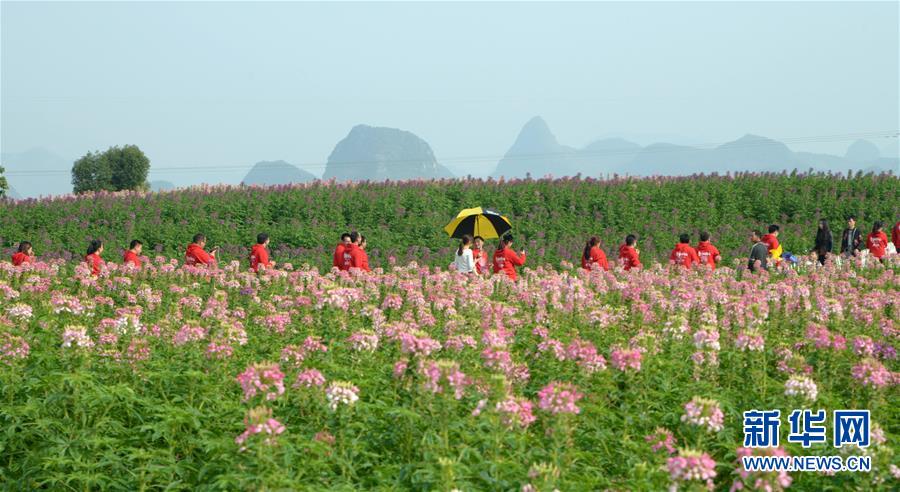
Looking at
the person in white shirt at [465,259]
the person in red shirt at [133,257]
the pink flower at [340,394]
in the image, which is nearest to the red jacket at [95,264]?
the person in red shirt at [133,257]

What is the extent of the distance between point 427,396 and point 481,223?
16.1 m

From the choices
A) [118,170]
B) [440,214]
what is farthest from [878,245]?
[118,170]

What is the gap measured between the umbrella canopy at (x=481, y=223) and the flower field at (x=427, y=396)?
10.8 m

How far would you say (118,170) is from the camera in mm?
66250

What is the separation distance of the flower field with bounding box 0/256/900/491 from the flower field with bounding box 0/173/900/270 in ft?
47.9

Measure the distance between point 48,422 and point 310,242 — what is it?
19586 millimetres

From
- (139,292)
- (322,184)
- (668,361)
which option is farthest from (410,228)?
(668,361)

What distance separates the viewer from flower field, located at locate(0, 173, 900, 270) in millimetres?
26797

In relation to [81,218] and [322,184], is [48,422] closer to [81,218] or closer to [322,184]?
[81,218]

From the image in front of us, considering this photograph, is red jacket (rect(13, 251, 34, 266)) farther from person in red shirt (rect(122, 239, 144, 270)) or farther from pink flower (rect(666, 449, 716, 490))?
pink flower (rect(666, 449, 716, 490))

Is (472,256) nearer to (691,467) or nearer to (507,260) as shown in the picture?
(507,260)

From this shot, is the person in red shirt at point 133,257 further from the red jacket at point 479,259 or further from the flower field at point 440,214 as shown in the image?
the flower field at point 440,214

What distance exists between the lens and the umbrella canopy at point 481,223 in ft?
73.5

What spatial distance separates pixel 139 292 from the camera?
43.4 ft
